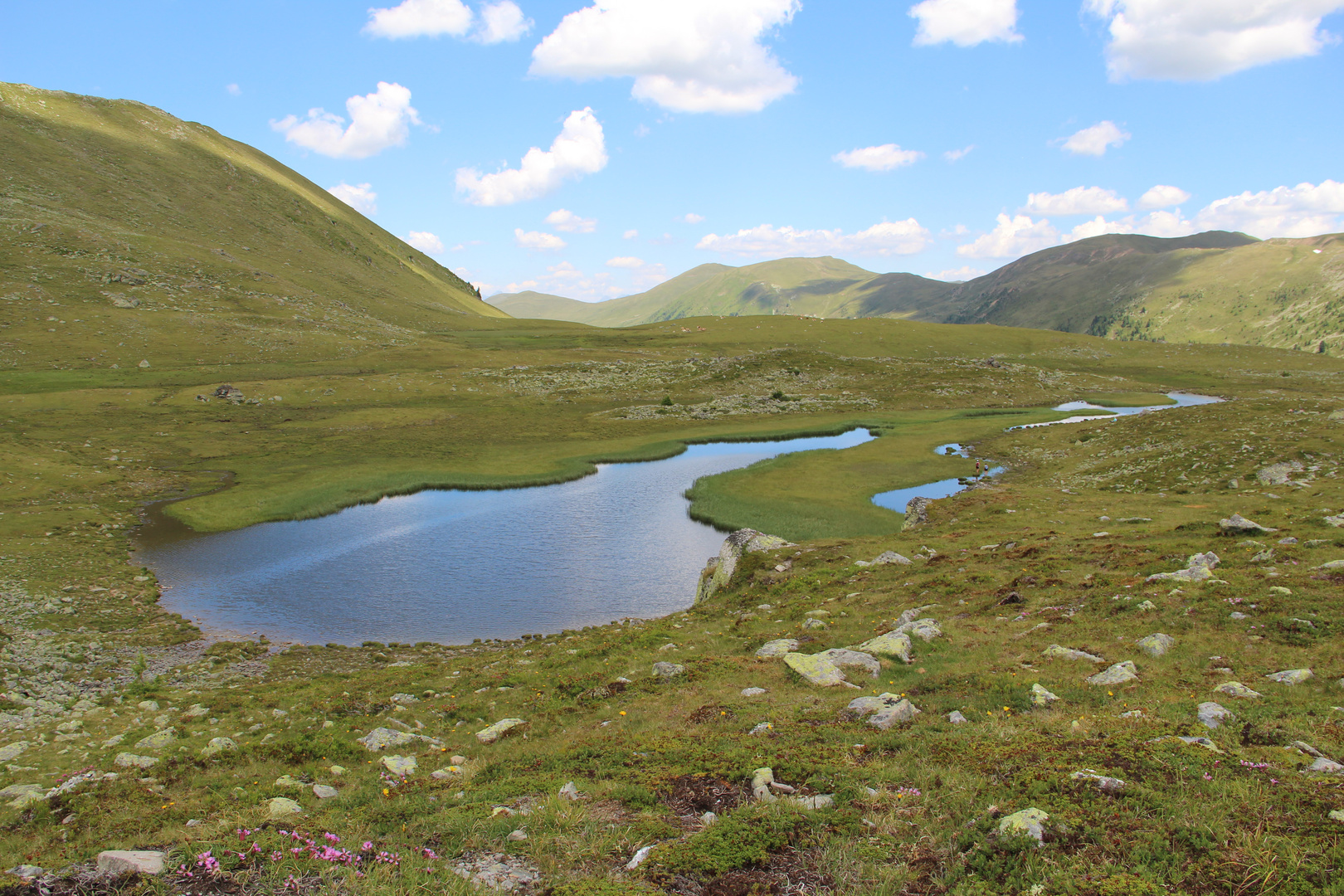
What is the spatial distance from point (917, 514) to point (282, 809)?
3394 centimetres

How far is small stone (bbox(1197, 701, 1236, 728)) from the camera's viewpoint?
35.1 ft

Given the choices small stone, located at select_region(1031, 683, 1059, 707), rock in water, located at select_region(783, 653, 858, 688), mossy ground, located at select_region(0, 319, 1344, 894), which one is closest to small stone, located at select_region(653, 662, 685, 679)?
mossy ground, located at select_region(0, 319, 1344, 894)

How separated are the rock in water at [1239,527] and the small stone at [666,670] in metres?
20.2

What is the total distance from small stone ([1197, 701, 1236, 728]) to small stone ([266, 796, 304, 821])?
592 inches

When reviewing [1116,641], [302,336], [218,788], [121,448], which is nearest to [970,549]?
[1116,641]

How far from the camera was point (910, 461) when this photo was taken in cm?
5947

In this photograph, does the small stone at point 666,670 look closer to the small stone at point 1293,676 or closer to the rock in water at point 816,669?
the rock in water at point 816,669

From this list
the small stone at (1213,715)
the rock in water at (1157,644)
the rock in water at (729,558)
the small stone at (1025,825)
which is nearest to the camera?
the small stone at (1025,825)

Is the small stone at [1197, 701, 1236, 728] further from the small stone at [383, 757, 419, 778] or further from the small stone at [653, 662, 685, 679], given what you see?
the small stone at [383, 757, 419, 778]

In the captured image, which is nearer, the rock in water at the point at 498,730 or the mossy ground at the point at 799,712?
the mossy ground at the point at 799,712

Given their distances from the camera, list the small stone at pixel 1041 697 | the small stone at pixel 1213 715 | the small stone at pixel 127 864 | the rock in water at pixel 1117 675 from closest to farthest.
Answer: the small stone at pixel 127 864 → the small stone at pixel 1213 715 → the small stone at pixel 1041 697 → the rock in water at pixel 1117 675

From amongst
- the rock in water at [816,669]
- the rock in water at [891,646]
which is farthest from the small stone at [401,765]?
the rock in water at [891,646]

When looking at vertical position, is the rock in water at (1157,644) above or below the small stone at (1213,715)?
below

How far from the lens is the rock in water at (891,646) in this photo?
1700cm
